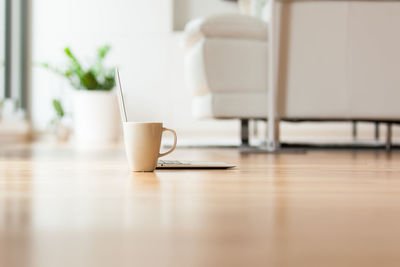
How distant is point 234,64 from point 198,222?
69.2 inches

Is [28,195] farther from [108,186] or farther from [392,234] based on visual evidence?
[392,234]

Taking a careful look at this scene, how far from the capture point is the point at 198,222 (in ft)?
1.81

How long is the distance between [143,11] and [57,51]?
788 millimetres

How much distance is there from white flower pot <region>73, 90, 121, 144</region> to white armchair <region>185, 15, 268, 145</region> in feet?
6.63

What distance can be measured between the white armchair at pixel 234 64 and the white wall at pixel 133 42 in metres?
2.46

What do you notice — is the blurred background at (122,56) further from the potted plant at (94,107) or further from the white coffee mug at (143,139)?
the white coffee mug at (143,139)

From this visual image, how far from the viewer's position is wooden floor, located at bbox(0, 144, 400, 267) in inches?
15.4

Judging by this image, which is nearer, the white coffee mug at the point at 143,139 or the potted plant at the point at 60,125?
the white coffee mug at the point at 143,139

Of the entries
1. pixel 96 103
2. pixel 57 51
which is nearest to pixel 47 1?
pixel 57 51

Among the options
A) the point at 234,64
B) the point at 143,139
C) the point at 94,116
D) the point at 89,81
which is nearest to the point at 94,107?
the point at 94,116

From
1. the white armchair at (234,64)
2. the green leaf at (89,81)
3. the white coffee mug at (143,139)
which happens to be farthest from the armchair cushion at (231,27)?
the green leaf at (89,81)

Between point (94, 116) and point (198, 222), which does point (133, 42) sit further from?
point (198, 222)

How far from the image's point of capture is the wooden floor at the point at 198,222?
39 cm

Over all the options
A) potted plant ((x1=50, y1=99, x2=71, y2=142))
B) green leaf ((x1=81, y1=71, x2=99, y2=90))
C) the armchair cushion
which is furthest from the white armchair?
green leaf ((x1=81, y1=71, x2=99, y2=90))
